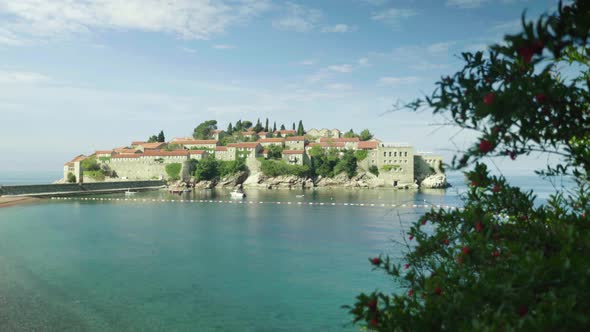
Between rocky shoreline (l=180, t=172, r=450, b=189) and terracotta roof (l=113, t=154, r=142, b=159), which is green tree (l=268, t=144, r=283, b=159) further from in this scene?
terracotta roof (l=113, t=154, r=142, b=159)

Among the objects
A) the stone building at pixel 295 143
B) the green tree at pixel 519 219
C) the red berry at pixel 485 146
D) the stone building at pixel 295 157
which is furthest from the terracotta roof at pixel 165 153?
the red berry at pixel 485 146

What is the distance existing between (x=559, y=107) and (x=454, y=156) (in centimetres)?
59

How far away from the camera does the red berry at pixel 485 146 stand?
1916mm

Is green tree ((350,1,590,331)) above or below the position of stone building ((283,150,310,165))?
below

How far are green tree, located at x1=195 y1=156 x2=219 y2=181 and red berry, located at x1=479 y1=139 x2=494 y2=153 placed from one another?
51.4 meters

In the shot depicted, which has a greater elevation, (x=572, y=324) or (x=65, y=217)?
(x=572, y=324)

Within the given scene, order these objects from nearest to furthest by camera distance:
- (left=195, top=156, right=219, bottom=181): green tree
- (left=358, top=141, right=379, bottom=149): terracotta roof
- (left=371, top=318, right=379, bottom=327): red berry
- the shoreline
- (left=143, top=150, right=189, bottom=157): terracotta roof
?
(left=371, top=318, right=379, bottom=327): red berry, the shoreline, (left=195, top=156, right=219, bottom=181): green tree, (left=143, top=150, right=189, bottom=157): terracotta roof, (left=358, top=141, right=379, bottom=149): terracotta roof

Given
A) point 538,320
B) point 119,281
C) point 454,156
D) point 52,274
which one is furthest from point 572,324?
point 52,274

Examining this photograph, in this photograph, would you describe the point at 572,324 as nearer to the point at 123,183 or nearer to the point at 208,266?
the point at 208,266

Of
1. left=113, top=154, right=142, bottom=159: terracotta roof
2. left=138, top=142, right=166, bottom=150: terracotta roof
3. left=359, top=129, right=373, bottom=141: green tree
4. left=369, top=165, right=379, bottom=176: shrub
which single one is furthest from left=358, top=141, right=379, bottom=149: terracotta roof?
left=113, top=154, right=142, bottom=159: terracotta roof

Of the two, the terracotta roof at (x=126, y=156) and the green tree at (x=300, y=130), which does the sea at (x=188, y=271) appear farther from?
the green tree at (x=300, y=130)

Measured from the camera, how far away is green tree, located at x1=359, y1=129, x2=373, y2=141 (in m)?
64.8

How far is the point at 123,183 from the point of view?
153 ft

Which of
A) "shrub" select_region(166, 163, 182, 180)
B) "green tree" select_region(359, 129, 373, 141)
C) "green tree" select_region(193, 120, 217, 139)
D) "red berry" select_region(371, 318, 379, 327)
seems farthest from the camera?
"green tree" select_region(193, 120, 217, 139)
